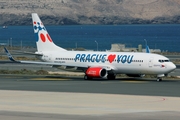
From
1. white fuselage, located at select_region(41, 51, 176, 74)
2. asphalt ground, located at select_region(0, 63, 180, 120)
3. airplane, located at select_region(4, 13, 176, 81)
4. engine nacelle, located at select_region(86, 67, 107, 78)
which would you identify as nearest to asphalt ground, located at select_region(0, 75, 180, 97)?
asphalt ground, located at select_region(0, 63, 180, 120)

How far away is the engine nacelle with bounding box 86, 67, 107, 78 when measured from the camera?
6269 cm

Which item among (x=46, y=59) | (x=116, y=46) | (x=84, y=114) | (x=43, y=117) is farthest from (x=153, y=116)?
(x=116, y=46)

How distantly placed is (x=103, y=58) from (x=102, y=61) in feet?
1.08

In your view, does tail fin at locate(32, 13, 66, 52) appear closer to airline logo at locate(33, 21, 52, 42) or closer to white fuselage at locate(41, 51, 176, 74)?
airline logo at locate(33, 21, 52, 42)

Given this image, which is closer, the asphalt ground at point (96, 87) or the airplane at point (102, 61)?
the asphalt ground at point (96, 87)

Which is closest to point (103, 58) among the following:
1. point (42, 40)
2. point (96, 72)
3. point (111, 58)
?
point (111, 58)

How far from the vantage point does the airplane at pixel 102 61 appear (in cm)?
6119

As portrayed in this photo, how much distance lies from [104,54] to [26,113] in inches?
1252

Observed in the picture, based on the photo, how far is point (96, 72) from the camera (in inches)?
2470

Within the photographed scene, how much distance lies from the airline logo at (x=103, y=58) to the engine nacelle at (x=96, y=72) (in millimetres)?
1429

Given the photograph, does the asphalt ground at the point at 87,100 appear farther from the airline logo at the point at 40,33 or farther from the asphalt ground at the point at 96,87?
the airline logo at the point at 40,33

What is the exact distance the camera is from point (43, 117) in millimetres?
31953

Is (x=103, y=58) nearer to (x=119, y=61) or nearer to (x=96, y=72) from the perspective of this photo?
(x=119, y=61)

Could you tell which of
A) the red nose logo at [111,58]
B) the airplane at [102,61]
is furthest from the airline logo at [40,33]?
the red nose logo at [111,58]
